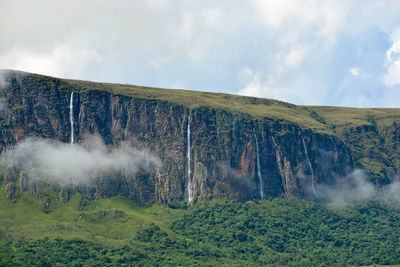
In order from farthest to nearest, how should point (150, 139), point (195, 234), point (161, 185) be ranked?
1. point (150, 139)
2. point (161, 185)
3. point (195, 234)

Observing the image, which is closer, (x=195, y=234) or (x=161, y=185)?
(x=195, y=234)

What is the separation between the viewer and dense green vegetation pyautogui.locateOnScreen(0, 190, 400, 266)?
14825 centimetres

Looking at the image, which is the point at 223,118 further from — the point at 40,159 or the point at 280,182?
the point at 40,159

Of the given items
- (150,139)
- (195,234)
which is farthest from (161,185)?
(195,234)

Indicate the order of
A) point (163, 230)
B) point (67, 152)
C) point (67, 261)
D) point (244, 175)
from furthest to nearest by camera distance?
point (244, 175), point (67, 152), point (163, 230), point (67, 261)

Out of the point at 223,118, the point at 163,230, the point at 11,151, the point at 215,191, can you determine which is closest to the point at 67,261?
the point at 163,230

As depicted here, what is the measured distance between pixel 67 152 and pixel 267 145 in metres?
50.8

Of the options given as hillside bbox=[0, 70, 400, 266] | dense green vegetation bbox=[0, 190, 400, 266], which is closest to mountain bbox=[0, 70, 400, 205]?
hillside bbox=[0, 70, 400, 266]

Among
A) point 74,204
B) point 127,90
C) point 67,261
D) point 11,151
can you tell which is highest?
point 127,90

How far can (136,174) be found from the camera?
600 ft

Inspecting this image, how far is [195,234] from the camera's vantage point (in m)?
169

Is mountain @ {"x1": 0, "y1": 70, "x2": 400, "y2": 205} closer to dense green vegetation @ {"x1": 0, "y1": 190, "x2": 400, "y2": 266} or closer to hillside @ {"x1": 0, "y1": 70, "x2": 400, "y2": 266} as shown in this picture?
hillside @ {"x1": 0, "y1": 70, "x2": 400, "y2": 266}

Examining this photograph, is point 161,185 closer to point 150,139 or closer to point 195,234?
point 150,139

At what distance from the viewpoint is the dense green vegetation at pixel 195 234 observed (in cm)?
14825
